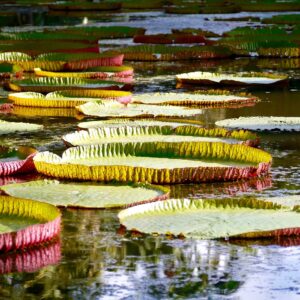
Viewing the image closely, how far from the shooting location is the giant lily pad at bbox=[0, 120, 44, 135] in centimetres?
858

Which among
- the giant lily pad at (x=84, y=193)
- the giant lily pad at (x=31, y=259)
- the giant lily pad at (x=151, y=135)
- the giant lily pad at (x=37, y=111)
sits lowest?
the giant lily pad at (x=37, y=111)

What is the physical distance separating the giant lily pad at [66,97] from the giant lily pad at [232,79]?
1.70m

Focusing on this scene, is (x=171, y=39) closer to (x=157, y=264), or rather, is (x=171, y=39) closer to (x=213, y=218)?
(x=213, y=218)

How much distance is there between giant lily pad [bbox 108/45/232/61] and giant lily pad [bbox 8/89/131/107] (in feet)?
16.0

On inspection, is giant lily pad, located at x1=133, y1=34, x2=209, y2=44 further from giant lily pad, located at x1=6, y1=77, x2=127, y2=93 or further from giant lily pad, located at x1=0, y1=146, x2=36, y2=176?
giant lily pad, located at x1=0, y1=146, x2=36, y2=176

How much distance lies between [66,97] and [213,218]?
5.41m

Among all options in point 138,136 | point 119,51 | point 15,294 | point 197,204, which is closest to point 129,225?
point 197,204

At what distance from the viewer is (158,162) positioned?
6789 millimetres

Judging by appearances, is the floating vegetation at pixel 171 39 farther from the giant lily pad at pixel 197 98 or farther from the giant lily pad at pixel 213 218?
the giant lily pad at pixel 213 218

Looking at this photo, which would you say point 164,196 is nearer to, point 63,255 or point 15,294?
point 63,255

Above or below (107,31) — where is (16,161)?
above

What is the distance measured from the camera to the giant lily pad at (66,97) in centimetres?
1027

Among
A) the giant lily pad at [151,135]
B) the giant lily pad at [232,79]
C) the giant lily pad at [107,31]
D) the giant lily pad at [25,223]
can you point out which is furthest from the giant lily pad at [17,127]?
the giant lily pad at [107,31]

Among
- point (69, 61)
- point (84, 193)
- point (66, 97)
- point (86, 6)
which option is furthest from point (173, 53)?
point (86, 6)
